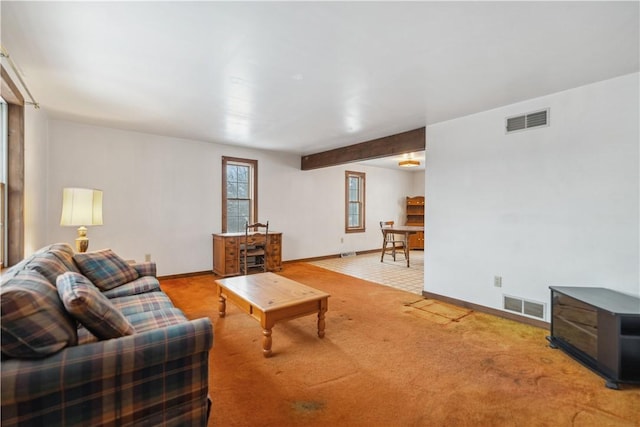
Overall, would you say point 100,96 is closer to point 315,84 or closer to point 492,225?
point 315,84

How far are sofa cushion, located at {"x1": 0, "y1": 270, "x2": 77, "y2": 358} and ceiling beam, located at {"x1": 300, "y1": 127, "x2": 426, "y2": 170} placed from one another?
410cm

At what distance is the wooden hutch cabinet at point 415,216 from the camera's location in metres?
8.57

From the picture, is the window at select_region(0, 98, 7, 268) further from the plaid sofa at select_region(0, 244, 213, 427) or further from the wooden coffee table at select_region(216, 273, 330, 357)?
the wooden coffee table at select_region(216, 273, 330, 357)

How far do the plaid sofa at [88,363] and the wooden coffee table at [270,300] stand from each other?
940mm

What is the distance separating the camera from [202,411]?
147cm

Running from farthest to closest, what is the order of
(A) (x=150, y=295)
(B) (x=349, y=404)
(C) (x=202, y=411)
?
1. (A) (x=150, y=295)
2. (B) (x=349, y=404)
3. (C) (x=202, y=411)

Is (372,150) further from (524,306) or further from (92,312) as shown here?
(92,312)

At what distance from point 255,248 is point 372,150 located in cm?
270

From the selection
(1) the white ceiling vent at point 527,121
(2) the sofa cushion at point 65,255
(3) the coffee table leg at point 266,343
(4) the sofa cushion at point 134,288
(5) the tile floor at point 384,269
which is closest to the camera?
(2) the sofa cushion at point 65,255

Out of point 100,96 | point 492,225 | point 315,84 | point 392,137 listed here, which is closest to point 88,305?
point 315,84

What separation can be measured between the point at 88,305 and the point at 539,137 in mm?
3896

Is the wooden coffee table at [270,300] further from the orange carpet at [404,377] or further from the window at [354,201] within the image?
the window at [354,201]

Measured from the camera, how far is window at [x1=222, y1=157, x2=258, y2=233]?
17.8 feet

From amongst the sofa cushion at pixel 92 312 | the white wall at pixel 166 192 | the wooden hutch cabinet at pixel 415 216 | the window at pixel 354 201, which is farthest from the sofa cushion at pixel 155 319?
the wooden hutch cabinet at pixel 415 216
